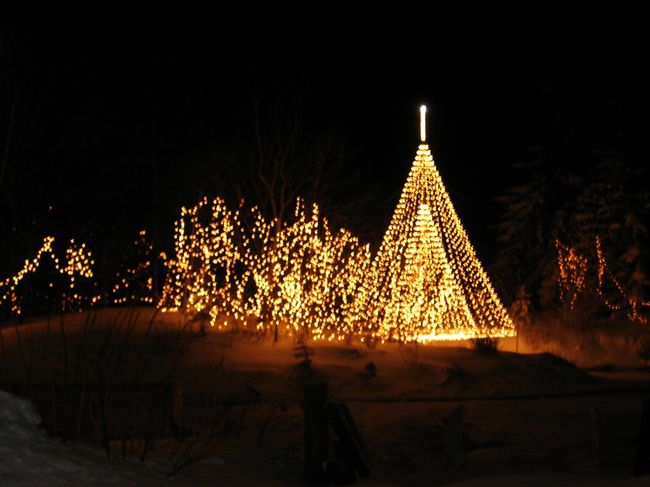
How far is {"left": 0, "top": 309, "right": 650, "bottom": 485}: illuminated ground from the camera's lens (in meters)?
9.99

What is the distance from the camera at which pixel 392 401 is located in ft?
52.4

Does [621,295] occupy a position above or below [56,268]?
below

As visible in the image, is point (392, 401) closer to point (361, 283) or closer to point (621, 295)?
point (361, 283)

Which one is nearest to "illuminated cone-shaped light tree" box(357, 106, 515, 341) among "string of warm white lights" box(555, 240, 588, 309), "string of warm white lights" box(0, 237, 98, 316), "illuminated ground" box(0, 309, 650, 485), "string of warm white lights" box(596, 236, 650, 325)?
"illuminated ground" box(0, 309, 650, 485)

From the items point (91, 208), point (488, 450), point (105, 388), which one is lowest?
point (488, 450)

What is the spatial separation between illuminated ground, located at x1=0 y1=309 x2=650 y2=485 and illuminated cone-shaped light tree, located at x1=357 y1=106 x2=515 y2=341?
912mm

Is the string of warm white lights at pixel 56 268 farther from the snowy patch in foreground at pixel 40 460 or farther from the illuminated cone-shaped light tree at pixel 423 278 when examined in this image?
the snowy patch in foreground at pixel 40 460

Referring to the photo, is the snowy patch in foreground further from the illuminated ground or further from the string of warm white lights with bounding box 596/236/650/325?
the string of warm white lights with bounding box 596/236/650/325

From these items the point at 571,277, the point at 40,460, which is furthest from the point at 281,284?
the point at 40,460

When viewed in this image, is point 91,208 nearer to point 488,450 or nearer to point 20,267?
point 20,267

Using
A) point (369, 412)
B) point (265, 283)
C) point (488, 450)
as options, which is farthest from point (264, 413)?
point (265, 283)

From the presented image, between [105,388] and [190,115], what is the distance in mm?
22446

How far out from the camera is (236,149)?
28.3 meters

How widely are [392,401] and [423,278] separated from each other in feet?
19.5
